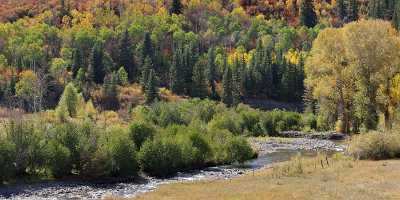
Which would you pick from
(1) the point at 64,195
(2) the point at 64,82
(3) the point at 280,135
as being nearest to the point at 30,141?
(1) the point at 64,195

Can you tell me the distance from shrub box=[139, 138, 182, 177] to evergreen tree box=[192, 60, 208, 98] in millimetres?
95588

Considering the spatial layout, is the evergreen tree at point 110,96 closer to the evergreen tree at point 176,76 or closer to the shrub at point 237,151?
the evergreen tree at point 176,76

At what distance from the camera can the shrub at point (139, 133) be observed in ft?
208

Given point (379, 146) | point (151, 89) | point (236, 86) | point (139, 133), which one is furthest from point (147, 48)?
point (379, 146)

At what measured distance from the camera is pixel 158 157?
195ft

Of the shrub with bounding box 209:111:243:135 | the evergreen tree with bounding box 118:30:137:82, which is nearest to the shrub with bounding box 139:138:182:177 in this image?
the shrub with bounding box 209:111:243:135

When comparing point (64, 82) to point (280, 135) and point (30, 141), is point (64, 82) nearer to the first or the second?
point (280, 135)

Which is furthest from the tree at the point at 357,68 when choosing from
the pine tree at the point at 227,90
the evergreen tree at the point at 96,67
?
the evergreen tree at the point at 96,67

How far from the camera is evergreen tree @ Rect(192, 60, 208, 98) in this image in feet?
513

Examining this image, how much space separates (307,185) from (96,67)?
12210 cm

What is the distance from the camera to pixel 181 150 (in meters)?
62.0

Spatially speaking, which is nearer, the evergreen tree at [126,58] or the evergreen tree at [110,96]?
the evergreen tree at [110,96]

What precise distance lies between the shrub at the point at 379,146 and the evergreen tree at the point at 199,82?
98.9 metres

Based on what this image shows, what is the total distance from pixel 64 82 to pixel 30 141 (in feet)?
335
